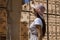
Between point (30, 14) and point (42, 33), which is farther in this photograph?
point (30, 14)

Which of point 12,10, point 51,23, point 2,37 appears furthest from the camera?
point 51,23

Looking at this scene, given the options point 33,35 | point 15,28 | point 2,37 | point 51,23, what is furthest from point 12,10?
point 51,23

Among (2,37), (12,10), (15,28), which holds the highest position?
(12,10)

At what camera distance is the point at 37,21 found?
345cm

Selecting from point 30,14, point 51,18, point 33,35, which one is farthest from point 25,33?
point 33,35

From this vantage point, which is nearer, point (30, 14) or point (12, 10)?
point (12, 10)

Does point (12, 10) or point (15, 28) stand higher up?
point (12, 10)

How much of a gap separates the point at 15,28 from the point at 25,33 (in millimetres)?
2185

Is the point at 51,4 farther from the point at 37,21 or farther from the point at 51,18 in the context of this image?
the point at 37,21

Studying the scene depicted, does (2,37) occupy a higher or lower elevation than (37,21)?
lower

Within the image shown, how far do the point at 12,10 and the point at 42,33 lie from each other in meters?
0.52

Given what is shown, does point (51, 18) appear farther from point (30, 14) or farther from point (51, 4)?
point (30, 14)

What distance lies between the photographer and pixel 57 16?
6.04 metres

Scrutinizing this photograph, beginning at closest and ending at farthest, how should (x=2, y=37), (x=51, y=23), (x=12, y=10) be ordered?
(x=12, y=10), (x=2, y=37), (x=51, y=23)
